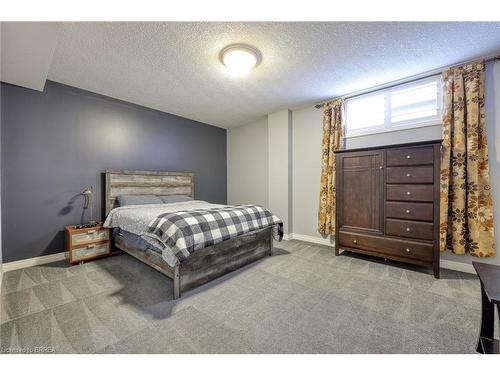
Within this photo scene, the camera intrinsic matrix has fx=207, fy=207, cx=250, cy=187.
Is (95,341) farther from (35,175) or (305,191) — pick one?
(305,191)

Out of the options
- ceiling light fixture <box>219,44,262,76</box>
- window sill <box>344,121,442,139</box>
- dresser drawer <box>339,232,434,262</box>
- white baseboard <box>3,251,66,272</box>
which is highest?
ceiling light fixture <box>219,44,262,76</box>

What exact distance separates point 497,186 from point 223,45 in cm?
325

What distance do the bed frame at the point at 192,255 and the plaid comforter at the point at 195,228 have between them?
0.10 meters

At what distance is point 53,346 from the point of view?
1.28 meters

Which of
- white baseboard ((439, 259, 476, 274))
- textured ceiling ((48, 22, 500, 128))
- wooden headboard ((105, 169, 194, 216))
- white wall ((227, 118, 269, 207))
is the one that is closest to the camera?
textured ceiling ((48, 22, 500, 128))

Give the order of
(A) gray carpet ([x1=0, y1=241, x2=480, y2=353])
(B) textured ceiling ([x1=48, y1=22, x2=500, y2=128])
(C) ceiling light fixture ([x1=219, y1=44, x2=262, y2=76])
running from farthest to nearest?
1. (C) ceiling light fixture ([x1=219, y1=44, x2=262, y2=76])
2. (B) textured ceiling ([x1=48, y1=22, x2=500, y2=128])
3. (A) gray carpet ([x1=0, y1=241, x2=480, y2=353])

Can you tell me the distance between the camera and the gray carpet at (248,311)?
132cm

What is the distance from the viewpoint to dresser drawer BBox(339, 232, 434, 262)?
228cm

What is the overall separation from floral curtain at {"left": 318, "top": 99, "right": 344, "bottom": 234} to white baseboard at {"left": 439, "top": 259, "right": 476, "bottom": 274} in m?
1.33

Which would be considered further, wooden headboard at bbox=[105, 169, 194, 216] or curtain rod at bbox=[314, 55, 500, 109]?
wooden headboard at bbox=[105, 169, 194, 216]

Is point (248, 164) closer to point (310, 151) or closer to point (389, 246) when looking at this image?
point (310, 151)

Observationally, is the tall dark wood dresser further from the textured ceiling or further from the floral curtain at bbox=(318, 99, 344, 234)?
the textured ceiling

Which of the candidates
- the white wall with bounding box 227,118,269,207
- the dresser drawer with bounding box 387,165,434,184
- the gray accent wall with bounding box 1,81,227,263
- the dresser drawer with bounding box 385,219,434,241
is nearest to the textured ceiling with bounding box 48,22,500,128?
Answer: the gray accent wall with bounding box 1,81,227,263

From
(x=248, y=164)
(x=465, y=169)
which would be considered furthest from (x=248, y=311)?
(x=248, y=164)
